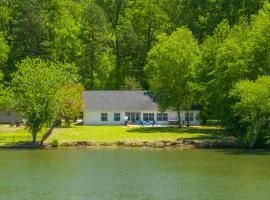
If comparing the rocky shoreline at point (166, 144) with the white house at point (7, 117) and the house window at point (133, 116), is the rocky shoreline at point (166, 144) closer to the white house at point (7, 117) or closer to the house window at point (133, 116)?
the house window at point (133, 116)

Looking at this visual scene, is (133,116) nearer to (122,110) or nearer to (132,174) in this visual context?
(122,110)

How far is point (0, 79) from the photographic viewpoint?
92125mm

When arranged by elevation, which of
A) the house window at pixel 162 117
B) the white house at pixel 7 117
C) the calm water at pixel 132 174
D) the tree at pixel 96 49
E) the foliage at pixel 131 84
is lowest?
the calm water at pixel 132 174

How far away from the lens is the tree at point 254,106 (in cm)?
6775

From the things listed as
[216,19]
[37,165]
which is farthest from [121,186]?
[216,19]

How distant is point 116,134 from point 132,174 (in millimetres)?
29436

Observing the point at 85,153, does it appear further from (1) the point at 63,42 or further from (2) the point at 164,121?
(1) the point at 63,42

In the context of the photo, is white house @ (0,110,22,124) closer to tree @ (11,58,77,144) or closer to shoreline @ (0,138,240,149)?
tree @ (11,58,77,144)

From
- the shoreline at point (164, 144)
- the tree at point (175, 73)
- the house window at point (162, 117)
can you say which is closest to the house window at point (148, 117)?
the house window at point (162, 117)

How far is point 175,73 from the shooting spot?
290 feet

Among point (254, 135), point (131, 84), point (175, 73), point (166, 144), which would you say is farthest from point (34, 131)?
point (131, 84)

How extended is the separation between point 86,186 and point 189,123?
55181 mm

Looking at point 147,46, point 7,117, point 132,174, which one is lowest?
point 132,174

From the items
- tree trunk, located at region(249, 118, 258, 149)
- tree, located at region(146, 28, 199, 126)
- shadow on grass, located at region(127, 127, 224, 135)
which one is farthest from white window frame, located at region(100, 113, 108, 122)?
tree trunk, located at region(249, 118, 258, 149)
